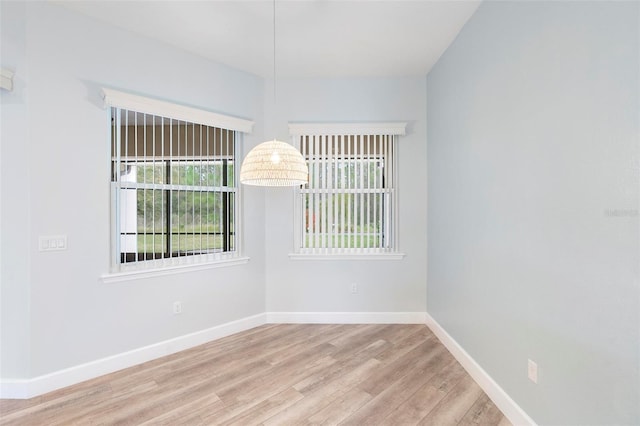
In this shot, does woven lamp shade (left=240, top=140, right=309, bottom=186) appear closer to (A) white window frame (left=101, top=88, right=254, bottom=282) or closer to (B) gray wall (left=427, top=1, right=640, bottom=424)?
(A) white window frame (left=101, top=88, right=254, bottom=282)

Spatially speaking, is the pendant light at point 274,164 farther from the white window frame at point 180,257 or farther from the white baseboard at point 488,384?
the white baseboard at point 488,384

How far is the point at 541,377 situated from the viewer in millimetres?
1607

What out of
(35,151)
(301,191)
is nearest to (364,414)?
(301,191)

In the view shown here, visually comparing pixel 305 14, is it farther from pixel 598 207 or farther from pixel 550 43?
pixel 598 207

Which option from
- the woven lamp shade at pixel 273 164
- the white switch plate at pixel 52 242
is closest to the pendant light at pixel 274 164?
the woven lamp shade at pixel 273 164

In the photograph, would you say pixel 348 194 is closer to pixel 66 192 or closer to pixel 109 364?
pixel 66 192

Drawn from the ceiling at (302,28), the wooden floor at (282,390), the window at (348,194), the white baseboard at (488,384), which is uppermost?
the ceiling at (302,28)

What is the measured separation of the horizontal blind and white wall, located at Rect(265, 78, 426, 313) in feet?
1.88

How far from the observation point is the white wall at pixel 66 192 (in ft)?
6.72

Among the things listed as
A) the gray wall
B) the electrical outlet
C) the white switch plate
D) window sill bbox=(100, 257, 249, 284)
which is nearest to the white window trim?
the white switch plate

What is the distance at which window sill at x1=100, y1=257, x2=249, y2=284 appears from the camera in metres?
2.41

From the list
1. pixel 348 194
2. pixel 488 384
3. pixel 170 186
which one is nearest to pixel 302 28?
pixel 348 194

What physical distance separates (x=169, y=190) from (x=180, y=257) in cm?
68

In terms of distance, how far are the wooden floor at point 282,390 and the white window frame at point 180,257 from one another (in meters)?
0.81
